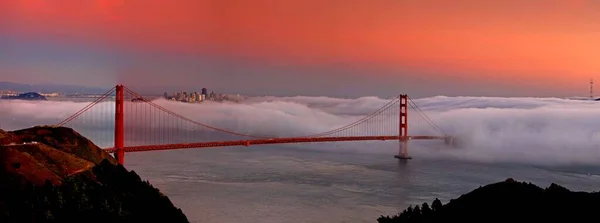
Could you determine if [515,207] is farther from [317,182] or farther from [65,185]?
[317,182]

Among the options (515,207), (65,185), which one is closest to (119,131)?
(65,185)

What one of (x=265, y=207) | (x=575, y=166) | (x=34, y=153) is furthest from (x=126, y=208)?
(x=575, y=166)

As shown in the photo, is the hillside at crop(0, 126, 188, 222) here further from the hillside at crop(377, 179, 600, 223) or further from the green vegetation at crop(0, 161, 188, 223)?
the hillside at crop(377, 179, 600, 223)

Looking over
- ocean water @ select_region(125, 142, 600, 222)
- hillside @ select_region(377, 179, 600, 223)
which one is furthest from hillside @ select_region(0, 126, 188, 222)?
ocean water @ select_region(125, 142, 600, 222)

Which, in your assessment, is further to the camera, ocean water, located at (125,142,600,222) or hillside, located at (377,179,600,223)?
ocean water, located at (125,142,600,222)

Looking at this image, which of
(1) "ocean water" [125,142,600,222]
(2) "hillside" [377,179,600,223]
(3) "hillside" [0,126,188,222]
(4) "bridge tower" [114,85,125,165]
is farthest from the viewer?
(4) "bridge tower" [114,85,125,165]

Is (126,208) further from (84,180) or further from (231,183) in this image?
(231,183)

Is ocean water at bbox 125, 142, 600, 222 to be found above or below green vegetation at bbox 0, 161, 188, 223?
below
